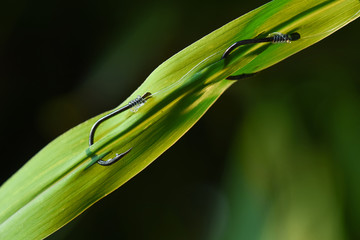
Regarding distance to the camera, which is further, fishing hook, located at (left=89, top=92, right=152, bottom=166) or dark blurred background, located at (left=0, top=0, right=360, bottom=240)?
dark blurred background, located at (left=0, top=0, right=360, bottom=240)

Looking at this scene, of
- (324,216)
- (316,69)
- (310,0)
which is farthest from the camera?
(316,69)

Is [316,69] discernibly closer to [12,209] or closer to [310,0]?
[310,0]

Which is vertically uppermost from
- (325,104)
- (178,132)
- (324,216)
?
(178,132)

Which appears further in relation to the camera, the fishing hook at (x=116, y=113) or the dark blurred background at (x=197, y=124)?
the dark blurred background at (x=197, y=124)

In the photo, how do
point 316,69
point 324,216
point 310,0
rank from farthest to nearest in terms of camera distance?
point 316,69 < point 324,216 < point 310,0

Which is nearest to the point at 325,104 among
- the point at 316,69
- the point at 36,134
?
the point at 316,69

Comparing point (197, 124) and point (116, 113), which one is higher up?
point (116, 113)

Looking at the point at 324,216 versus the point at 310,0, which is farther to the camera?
the point at 324,216

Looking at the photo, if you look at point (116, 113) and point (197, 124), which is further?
point (197, 124)
